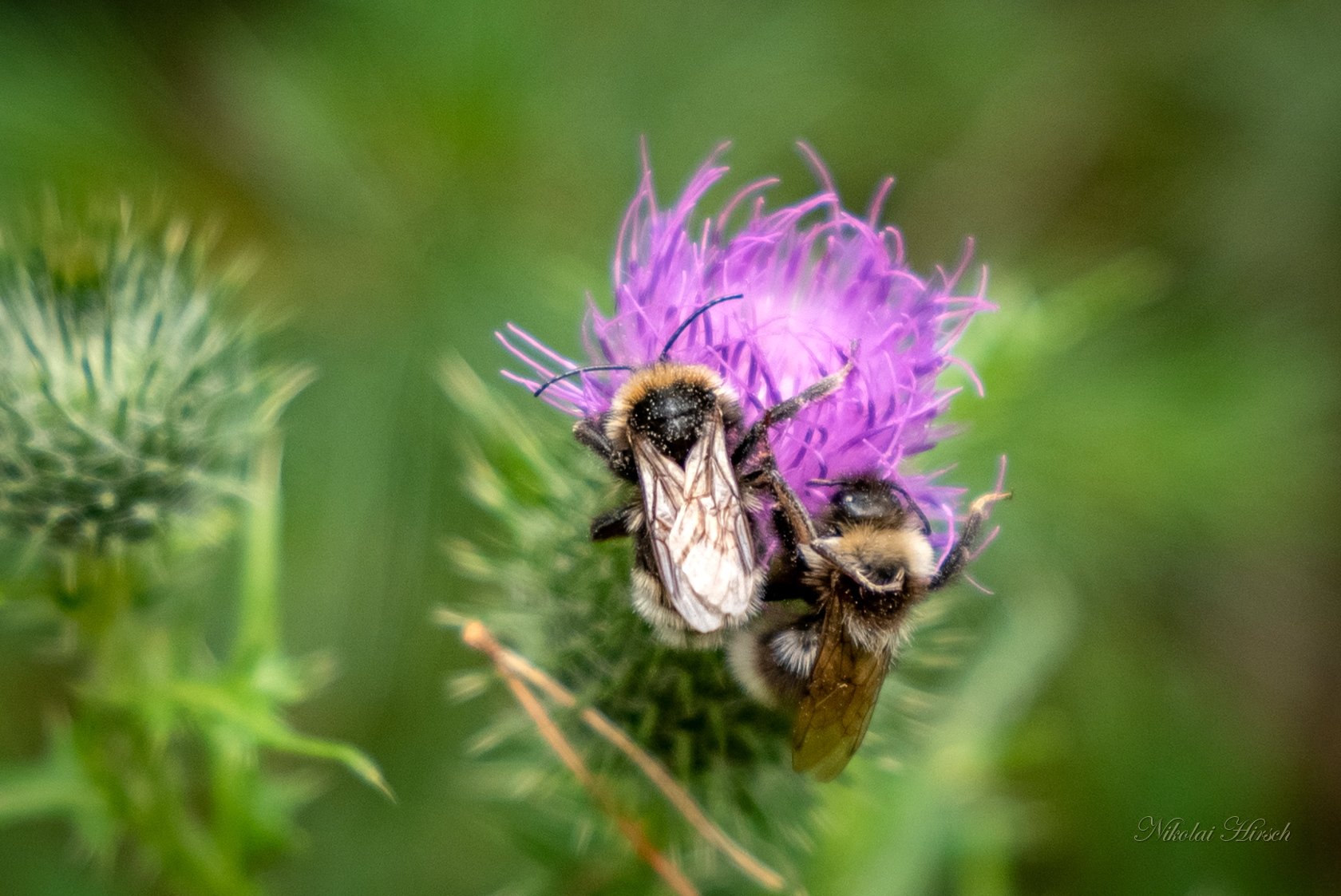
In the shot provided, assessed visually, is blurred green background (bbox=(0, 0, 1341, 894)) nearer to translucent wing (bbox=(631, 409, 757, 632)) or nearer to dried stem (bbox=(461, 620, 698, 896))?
dried stem (bbox=(461, 620, 698, 896))

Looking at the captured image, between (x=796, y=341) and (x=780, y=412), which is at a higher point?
(x=796, y=341)

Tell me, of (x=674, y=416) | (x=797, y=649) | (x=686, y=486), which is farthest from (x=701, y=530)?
(x=797, y=649)

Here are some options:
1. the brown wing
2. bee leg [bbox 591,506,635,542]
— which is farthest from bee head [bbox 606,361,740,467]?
the brown wing

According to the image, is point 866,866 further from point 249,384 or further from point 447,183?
point 447,183

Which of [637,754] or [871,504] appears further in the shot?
[637,754]

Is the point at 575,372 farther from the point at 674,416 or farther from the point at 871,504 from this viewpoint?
the point at 871,504

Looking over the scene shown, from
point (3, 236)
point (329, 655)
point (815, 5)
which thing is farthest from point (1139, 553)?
point (3, 236)
